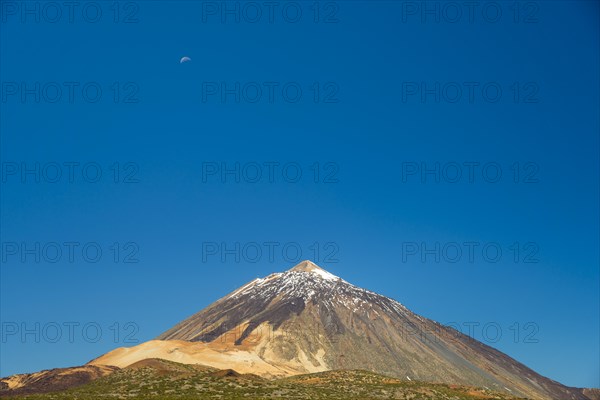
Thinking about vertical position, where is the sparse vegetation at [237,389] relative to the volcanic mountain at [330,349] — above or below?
below

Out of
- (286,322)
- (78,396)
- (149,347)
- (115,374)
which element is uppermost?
(286,322)

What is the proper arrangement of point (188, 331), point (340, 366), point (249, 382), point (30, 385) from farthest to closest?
point (188, 331), point (340, 366), point (30, 385), point (249, 382)

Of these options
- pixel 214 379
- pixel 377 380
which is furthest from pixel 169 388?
pixel 377 380

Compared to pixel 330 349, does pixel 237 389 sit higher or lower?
lower

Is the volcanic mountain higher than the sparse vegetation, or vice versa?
the volcanic mountain

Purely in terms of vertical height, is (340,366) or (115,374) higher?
(340,366)

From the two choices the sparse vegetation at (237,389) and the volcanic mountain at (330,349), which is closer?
the sparse vegetation at (237,389)

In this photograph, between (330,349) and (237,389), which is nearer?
(237,389)

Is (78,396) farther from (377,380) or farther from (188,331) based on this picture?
(188,331)
